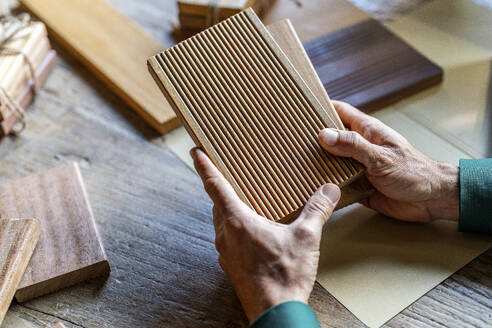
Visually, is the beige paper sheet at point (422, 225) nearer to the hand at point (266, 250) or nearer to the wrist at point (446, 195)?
the wrist at point (446, 195)

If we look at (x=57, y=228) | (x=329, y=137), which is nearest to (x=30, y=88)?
(x=57, y=228)

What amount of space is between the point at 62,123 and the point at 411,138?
0.80m

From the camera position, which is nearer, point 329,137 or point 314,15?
point 329,137

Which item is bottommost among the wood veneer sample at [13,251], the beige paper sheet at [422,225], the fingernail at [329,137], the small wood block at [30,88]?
the beige paper sheet at [422,225]

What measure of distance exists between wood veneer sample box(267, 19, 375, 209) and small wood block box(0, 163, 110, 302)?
444 millimetres

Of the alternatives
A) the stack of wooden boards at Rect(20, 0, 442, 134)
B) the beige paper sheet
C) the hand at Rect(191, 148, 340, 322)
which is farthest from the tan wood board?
the hand at Rect(191, 148, 340, 322)

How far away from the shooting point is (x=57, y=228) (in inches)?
37.8

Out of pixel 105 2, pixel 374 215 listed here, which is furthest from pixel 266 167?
pixel 105 2

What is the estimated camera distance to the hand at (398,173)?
88 centimetres

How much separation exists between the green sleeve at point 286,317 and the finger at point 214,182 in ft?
0.58

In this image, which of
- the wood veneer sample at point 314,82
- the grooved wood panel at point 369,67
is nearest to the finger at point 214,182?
the wood veneer sample at point 314,82

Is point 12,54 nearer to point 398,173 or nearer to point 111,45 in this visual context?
point 111,45

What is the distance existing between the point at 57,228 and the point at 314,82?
0.54m

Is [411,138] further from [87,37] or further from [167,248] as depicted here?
[87,37]
